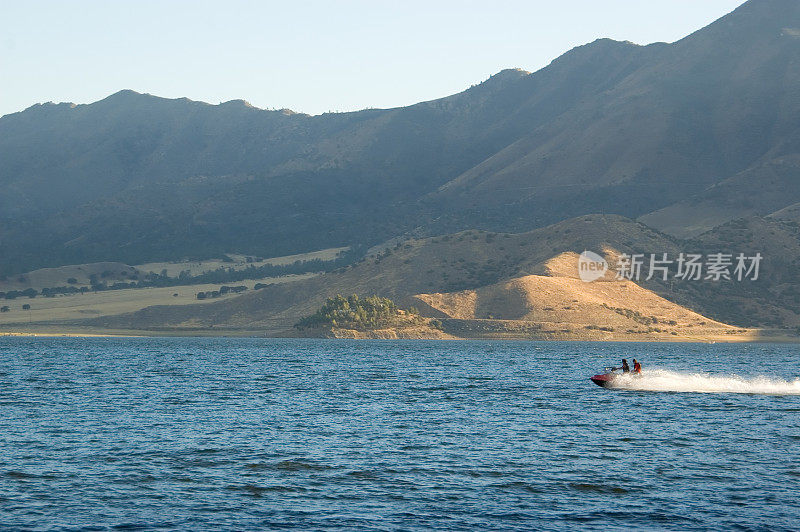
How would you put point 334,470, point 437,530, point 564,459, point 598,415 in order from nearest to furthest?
point 437,530 < point 334,470 < point 564,459 < point 598,415

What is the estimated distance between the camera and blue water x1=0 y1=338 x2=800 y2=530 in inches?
1398

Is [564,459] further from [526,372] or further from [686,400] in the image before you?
[526,372]

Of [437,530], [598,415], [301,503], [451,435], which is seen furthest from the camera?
[598,415]

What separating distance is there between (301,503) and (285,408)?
3220 cm

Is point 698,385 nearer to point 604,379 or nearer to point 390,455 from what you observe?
point 604,379

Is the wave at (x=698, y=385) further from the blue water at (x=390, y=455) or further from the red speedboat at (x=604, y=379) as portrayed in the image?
the blue water at (x=390, y=455)

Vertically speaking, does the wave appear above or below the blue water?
above

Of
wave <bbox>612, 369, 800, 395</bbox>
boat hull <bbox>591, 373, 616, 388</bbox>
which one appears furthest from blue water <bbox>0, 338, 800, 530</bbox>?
boat hull <bbox>591, 373, 616, 388</bbox>

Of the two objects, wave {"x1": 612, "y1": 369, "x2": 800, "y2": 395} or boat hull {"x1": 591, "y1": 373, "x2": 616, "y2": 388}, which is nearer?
boat hull {"x1": 591, "y1": 373, "x2": 616, "y2": 388}

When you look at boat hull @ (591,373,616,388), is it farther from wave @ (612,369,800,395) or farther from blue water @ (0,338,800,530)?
blue water @ (0,338,800,530)

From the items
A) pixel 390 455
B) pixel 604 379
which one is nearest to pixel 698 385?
pixel 604 379

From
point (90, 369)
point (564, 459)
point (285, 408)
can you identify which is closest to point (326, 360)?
point (90, 369)

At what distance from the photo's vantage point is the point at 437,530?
109 feet

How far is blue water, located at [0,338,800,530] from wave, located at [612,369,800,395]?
1.58m
